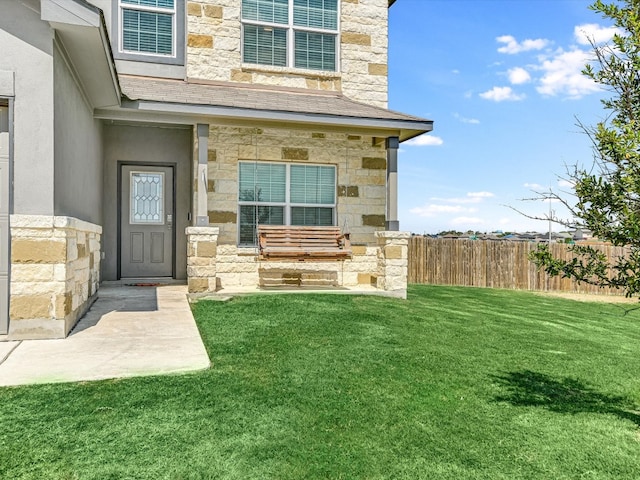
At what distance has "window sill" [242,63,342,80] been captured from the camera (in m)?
9.85

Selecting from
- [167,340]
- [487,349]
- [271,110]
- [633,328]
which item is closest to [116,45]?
[271,110]

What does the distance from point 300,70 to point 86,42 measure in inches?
207

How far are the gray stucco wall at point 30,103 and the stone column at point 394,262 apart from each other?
5.86 meters

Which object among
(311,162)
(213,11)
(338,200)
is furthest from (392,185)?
(213,11)

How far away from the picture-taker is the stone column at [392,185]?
9.28 meters

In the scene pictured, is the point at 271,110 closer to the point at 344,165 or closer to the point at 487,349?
the point at 344,165

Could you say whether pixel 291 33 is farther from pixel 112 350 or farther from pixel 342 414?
pixel 342 414

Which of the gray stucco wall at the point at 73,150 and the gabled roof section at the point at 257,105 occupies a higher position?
the gabled roof section at the point at 257,105

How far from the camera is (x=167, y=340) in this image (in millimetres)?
5285

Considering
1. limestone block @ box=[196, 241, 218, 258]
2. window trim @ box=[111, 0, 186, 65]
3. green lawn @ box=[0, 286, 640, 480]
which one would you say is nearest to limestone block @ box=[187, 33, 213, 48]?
window trim @ box=[111, 0, 186, 65]

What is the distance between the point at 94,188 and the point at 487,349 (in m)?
6.97

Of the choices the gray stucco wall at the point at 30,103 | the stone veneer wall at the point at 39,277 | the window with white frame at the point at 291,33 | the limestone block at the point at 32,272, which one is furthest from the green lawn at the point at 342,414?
the window with white frame at the point at 291,33

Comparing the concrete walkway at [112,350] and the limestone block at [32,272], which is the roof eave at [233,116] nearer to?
the concrete walkway at [112,350]

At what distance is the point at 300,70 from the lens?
10.1 m
